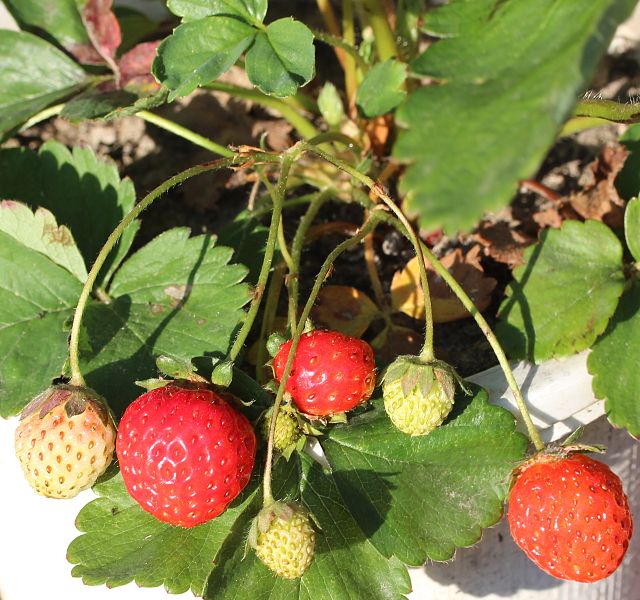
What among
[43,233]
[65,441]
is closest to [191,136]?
[43,233]

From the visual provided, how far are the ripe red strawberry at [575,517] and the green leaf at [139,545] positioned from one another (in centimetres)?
26

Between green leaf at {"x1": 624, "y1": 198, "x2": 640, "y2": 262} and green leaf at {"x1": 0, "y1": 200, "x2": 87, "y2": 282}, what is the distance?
605 mm

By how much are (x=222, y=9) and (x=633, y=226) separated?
503 millimetres

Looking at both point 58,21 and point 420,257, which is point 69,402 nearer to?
point 420,257

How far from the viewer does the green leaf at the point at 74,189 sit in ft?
3.29

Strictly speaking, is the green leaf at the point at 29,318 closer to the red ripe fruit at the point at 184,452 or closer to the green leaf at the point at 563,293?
the red ripe fruit at the point at 184,452

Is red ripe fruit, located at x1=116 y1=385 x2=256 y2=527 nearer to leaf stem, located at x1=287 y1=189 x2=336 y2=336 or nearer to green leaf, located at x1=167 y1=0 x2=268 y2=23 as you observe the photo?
leaf stem, located at x1=287 y1=189 x2=336 y2=336

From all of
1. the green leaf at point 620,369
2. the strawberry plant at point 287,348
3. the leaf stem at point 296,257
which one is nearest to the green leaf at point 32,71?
the strawberry plant at point 287,348

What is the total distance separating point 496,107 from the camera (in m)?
0.49

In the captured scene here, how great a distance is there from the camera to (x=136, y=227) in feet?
3.13

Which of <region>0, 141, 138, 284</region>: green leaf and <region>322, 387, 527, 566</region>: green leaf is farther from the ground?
<region>0, 141, 138, 284</region>: green leaf

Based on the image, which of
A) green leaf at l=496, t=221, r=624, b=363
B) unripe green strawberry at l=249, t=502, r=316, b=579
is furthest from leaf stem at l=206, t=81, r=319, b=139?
unripe green strawberry at l=249, t=502, r=316, b=579

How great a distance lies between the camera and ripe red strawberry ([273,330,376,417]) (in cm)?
75

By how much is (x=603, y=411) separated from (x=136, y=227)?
1.84 feet
